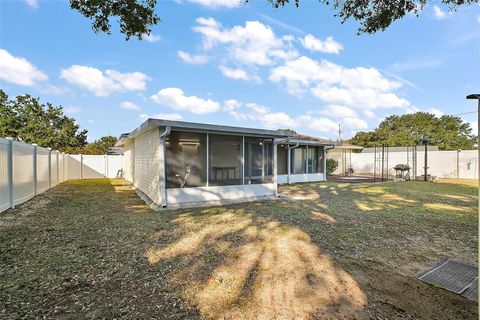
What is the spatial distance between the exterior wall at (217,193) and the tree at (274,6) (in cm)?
423

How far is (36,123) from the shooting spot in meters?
22.8

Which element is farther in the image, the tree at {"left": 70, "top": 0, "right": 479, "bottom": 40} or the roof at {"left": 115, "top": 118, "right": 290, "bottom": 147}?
the roof at {"left": 115, "top": 118, "right": 290, "bottom": 147}

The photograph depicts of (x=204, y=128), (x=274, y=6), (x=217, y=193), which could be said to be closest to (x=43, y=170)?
(x=217, y=193)

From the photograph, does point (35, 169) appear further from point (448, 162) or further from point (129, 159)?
point (448, 162)

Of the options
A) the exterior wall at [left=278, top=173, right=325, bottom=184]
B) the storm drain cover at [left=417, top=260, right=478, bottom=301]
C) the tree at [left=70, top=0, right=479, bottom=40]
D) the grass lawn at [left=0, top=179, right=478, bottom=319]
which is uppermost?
the tree at [left=70, top=0, right=479, bottom=40]

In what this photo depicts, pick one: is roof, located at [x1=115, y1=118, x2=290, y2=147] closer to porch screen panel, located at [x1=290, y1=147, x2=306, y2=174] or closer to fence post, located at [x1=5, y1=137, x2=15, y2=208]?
fence post, located at [x1=5, y1=137, x2=15, y2=208]

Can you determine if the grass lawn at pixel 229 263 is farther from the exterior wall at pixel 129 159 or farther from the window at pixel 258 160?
the exterior wall at pixel 129 159

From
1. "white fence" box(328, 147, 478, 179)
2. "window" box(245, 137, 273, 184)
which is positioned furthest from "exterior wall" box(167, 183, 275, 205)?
"white fence" box(328, 147, 478, 179)

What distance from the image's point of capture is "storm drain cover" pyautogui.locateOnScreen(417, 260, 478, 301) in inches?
113

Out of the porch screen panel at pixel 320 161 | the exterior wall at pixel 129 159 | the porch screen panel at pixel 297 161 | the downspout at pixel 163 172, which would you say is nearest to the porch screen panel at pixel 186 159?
the downspout at pixel 163 172

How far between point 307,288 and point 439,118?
46.2m

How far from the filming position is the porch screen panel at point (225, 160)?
7883 millimetres

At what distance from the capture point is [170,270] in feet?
10.9

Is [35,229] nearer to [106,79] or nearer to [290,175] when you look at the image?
[290,175]
